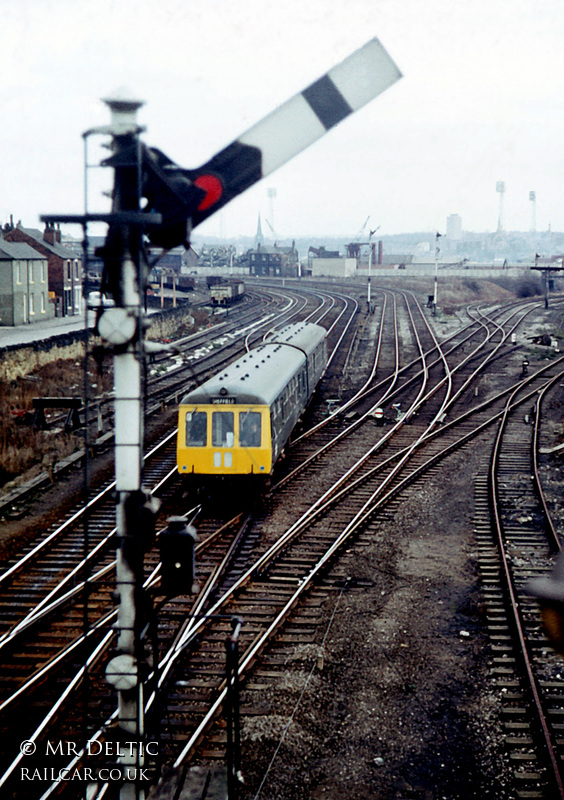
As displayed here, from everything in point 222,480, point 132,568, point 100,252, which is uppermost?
point 100,252

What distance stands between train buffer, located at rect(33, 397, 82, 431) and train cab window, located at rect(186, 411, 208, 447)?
19.1 ft

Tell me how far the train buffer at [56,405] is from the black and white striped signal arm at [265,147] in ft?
47.8

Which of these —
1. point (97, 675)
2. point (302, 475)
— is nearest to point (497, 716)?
point (97, 675)

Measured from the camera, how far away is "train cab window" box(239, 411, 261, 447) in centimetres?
1455

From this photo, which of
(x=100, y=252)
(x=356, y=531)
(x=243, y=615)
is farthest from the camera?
(x=356, y=531)

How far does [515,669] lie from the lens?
360 inches

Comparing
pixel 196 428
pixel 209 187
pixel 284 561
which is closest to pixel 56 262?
pixel 196 428

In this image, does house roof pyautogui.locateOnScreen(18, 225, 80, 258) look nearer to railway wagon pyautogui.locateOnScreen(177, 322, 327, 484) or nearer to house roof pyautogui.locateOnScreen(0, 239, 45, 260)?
house roof pyautogui.locateOnScreen(0, 239, 45, 260)

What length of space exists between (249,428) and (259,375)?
179 cm

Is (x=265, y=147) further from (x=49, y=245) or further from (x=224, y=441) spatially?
(x=49, y=245)

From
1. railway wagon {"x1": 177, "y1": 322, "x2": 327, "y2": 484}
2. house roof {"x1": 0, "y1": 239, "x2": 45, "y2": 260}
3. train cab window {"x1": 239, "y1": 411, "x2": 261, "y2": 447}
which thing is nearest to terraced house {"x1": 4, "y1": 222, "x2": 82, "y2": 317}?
house roof {"x1": 0, "y1": 239, "x2": 45, "y2": 260}

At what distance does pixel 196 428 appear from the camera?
14578 millimetres

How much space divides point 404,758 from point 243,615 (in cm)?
336

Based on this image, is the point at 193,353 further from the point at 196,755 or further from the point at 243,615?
the point at 196,755
